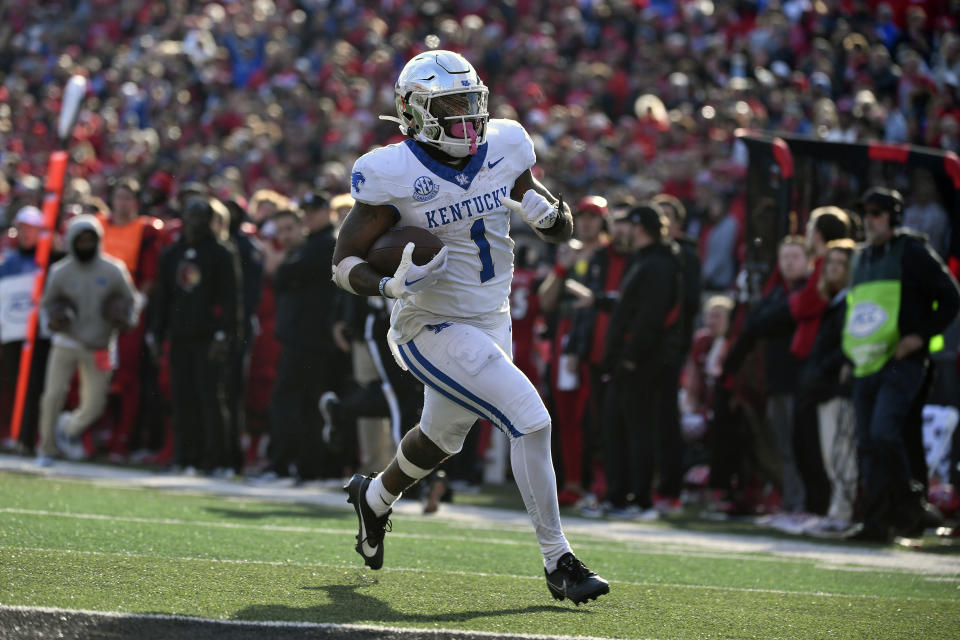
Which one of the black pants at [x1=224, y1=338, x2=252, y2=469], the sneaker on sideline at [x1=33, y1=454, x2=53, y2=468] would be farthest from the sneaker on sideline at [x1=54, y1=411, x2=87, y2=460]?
the black pants at [x1=224, y1=338, x2=252, y2=469]

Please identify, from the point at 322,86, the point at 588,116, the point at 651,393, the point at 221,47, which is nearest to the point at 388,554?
the point at 651,393

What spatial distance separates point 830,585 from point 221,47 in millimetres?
18980

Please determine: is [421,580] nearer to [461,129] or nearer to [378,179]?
[378,179]

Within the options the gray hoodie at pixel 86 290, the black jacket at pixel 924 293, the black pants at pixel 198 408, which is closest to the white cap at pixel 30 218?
the gray hoodie at pixel 86 290

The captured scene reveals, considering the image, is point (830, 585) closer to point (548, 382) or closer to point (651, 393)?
point (651, 393)

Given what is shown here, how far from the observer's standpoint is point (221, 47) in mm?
23969

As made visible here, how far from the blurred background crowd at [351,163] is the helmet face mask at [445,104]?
4.18 metres

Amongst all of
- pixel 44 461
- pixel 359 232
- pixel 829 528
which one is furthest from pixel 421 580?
pixel 44 461

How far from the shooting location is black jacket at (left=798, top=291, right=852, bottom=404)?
31.7 feet

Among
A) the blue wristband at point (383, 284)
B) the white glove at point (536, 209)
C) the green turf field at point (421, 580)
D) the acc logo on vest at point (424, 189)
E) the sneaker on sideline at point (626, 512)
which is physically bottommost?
the green turf field at point (421, 580)

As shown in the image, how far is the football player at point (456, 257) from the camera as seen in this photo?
226 inches

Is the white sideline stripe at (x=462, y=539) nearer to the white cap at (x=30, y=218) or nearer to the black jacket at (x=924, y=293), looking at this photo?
the black jacket at (x=924, y=293)

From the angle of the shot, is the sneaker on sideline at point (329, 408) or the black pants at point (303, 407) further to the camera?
the black pants at point (303, 407)

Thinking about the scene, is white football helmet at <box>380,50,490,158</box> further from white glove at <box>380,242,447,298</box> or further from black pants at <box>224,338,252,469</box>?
black pants at <box>224,338,252,469</box>
